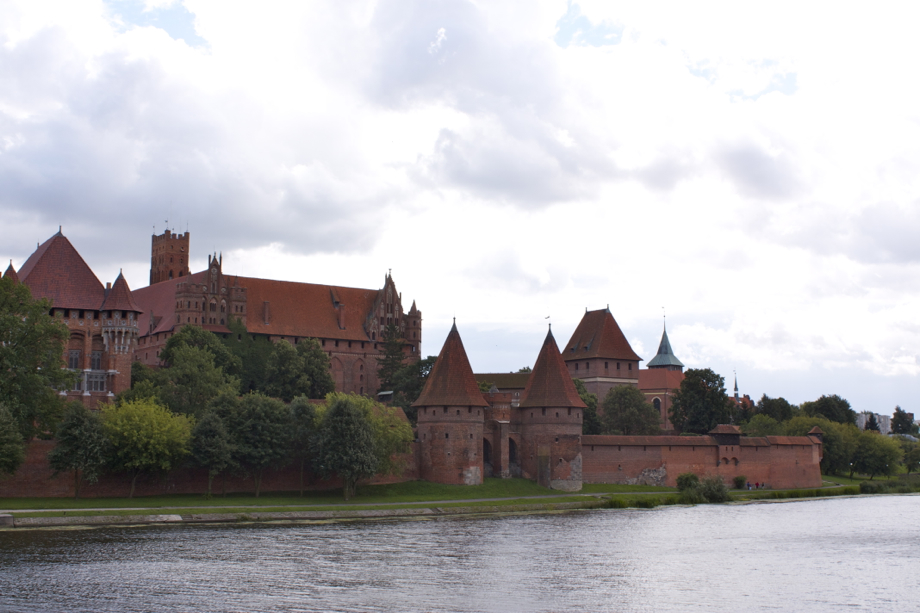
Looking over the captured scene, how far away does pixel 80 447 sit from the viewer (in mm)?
47156

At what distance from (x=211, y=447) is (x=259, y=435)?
2.75 meters

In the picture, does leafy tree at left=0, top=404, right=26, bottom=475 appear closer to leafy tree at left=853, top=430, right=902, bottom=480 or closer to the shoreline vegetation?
the shoreline vegetation

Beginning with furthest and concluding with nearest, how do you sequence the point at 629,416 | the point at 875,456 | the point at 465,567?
the point at 875,456, the point at 629,416, the point at 465,567

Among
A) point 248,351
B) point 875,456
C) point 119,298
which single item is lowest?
point 875,456

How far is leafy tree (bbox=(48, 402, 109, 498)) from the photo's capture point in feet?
154

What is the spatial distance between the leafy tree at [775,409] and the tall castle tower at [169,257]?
57.6 metres

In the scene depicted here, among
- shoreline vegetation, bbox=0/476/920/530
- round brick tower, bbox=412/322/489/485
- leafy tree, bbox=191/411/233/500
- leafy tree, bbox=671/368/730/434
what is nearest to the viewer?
shoreline vegetation, bbox=0/476/920/530

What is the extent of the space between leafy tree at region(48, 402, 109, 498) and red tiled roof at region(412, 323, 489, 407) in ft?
63.7

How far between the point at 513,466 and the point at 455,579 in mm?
33427

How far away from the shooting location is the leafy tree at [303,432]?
53.8 metres

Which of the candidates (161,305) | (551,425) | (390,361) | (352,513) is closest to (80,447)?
(352,513)

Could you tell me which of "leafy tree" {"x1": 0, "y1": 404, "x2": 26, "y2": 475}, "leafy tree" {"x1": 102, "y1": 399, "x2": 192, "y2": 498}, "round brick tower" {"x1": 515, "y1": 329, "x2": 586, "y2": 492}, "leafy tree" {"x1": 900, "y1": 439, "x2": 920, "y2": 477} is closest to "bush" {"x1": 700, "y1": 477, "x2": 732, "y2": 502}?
"round brick tower" {"x1": 515, "y1": 329, "x2": 586, "y2": 492}

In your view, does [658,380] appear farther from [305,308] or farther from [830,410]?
[305,308]

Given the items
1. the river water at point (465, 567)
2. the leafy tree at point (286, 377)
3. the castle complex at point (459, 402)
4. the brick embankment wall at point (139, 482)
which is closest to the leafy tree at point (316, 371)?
the leafy tree at point (286, 377)
